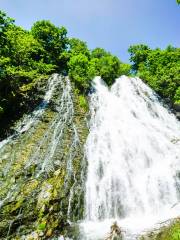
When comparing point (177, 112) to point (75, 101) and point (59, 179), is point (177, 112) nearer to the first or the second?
point (75, 101)

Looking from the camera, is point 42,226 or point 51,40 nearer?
point 42,226

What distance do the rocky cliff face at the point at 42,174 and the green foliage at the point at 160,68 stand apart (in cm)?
1272

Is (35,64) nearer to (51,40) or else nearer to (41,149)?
(51,40)

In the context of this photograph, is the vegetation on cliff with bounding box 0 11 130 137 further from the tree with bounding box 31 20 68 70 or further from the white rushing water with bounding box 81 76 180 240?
the white rushing water with bounding box 81 76 180 240

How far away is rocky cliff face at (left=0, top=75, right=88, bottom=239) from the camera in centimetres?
1101

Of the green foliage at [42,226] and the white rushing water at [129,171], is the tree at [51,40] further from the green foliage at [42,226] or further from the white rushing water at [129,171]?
the green foliage at [42,226]

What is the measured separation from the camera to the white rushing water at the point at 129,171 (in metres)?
12.0

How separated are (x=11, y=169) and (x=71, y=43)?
951 inches

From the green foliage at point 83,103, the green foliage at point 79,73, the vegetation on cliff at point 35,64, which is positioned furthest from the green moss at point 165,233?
the green foliage at point 79,73

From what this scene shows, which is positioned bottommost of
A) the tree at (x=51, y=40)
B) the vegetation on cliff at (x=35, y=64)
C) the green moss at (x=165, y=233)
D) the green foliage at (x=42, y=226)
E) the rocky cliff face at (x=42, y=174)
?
the green moss at (x=165, y=233)

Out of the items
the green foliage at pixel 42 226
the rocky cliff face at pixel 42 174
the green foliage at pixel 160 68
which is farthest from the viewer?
the green foliage at pixel 160 68

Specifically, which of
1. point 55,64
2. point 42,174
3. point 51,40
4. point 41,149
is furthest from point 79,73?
point 42,174

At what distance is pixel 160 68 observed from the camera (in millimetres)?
31812

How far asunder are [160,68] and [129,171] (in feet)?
65.3
